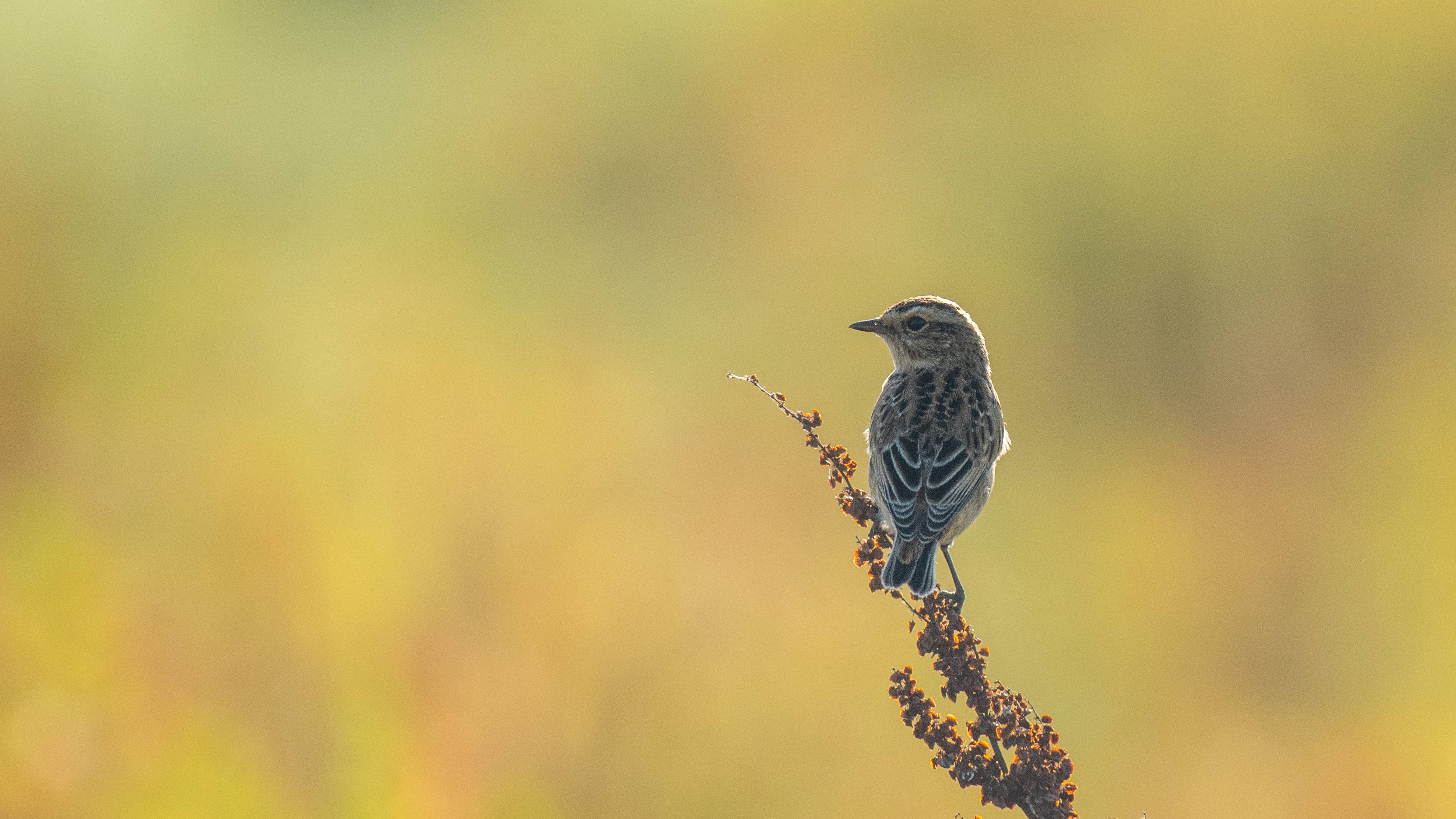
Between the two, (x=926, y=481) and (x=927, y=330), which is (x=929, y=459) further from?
(x=927, y=330)

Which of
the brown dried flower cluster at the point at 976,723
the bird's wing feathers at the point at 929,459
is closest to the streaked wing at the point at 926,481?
the bird's wing feathers at the point at 929,459

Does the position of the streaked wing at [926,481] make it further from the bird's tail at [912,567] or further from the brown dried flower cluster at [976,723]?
the brown dried flower cluster at [976,723]

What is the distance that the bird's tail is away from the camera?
18.9ft

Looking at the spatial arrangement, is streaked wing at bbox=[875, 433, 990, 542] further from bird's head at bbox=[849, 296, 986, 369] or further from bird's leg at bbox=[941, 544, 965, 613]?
bird's head at bbox=[849, 296, 986, 369]

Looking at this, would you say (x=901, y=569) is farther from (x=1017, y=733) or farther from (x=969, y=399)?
(x=969, y=399)

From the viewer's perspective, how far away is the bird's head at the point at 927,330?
7.84 m

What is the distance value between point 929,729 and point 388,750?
908cm

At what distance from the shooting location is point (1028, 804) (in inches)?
179

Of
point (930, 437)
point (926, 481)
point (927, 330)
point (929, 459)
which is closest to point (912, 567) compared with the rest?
point (926, 481)

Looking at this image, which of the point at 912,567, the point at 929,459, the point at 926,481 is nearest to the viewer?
the point at 912,567

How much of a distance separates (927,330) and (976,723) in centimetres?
360

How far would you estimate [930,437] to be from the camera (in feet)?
22.7

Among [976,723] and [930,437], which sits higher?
[930,437]

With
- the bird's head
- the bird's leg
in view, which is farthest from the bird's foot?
the bird's head
